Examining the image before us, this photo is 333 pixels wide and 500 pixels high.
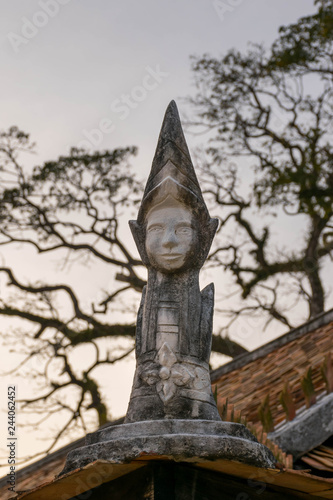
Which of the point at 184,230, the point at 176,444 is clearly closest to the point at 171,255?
the point at 184,230

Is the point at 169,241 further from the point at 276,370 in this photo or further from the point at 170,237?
the point at 276,370

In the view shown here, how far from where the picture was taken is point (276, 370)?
9.77 metres

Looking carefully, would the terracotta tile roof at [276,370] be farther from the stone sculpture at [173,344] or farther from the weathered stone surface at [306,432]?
the stone sculpture at [173,344]

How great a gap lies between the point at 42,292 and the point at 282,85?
301 inches

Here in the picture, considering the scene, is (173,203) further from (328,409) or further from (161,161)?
(328,409)

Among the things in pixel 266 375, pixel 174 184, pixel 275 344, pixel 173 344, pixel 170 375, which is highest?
pixel 275 344

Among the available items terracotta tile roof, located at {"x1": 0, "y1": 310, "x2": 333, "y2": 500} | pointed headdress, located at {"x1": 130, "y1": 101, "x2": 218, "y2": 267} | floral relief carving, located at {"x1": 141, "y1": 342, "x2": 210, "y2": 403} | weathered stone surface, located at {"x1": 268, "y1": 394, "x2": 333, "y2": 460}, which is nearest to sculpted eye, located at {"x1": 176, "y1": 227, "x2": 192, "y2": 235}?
pointed headdress, located at {"x1": 130, "y1": 101, "x2": 218, "y2": 267}

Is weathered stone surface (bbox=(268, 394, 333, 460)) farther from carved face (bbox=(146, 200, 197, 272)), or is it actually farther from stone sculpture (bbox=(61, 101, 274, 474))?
carved face (bbox=(146, 200, 197, 272))

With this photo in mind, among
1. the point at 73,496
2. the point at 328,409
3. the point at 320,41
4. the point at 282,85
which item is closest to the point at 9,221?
the point at 282,85

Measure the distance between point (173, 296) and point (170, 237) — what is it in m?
0.40

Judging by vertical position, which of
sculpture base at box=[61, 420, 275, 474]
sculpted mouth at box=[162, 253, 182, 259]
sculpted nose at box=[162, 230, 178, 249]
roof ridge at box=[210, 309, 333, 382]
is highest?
roof ridge at box=[210, 309, 333, 382]

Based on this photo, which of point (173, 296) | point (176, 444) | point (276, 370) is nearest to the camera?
point (176, 444)

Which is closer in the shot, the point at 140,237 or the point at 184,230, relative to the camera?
the point at 184,230

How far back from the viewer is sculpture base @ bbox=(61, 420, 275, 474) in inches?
147
